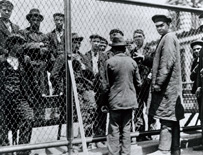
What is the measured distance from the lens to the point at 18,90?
4.05 meters

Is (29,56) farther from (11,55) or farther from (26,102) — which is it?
(26,102)

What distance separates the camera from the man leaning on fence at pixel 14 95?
3977 mm

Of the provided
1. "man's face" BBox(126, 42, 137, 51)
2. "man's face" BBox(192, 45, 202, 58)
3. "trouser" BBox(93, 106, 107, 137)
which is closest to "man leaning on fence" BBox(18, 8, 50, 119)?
"trouser" BBox(93, 106, 107, 137)

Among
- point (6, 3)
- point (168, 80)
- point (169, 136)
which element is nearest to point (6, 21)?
point (6, 3)

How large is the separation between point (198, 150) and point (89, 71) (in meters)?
2.31

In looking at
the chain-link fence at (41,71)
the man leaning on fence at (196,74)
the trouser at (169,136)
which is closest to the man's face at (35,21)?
the chain-link fence at (41,71)

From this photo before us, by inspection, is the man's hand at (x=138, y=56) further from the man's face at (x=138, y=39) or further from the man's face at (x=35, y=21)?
the man's face at (x=35, y=21)

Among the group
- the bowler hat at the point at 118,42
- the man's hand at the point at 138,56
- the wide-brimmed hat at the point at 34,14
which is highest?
the wide-brimmed hat at the point at 34,14

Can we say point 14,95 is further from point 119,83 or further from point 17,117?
point 119,83

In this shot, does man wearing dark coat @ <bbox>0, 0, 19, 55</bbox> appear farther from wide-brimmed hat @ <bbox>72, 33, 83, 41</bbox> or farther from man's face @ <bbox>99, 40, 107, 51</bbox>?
man's face @ <bbox>99, 40, 107, 51</bbox>

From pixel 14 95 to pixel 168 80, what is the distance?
2.26 meters

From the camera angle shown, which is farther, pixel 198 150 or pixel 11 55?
pixel 198 150

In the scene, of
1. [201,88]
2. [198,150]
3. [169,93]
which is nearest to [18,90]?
[169,93]

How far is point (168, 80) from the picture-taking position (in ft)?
13.4
